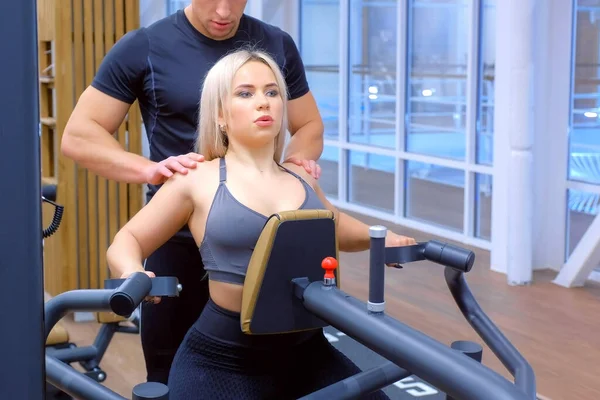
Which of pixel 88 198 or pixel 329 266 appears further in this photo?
pixel 88 198

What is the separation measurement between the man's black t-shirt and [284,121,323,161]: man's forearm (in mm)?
179

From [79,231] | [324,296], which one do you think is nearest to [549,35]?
[79,231]

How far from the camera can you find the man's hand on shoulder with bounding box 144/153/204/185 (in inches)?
70.3

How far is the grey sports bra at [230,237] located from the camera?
167cm

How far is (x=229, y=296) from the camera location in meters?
1.69

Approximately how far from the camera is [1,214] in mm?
1031

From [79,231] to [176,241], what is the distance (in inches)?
100

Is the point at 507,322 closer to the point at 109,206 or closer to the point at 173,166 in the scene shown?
the point at 109,206

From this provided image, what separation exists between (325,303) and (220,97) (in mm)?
537

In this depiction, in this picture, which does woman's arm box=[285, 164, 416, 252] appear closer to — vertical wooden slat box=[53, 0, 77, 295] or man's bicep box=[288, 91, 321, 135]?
man's bicep box=[288, 91, 321, 135]

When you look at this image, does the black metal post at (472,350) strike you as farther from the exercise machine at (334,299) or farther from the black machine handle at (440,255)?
the black machine handle at (440,255)

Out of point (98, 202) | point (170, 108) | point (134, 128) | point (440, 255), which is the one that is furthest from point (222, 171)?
point (98, 202)

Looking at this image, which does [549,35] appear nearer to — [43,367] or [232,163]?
[232,163]

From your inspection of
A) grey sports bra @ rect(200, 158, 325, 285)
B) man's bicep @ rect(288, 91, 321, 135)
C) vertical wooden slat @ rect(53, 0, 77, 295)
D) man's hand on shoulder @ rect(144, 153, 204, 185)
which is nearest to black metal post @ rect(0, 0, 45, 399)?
grey sports bra @ rect(200, 158, 325, 285)
